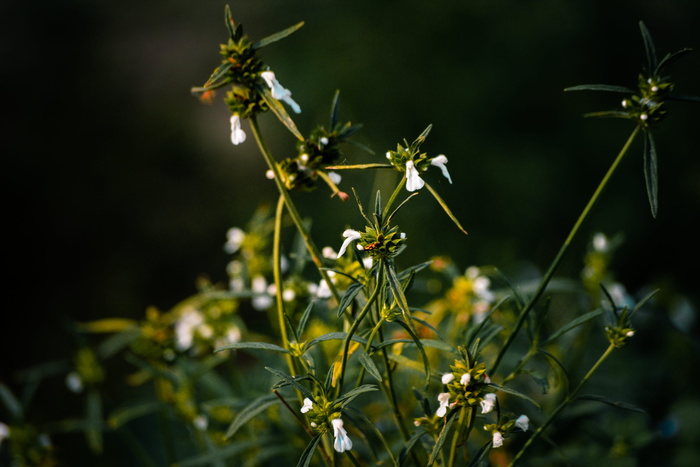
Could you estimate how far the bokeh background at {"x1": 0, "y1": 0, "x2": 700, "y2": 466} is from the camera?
220cm

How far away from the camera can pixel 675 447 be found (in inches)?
49.6

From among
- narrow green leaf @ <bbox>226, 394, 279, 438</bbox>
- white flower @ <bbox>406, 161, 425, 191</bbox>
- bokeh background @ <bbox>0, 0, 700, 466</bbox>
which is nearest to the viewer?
white flower @ <bbox>406, 161, 425, 191</bbox>

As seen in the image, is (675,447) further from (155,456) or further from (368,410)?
(155,456)

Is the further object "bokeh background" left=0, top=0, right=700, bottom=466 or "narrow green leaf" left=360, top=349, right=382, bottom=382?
"bokeh background" left=0, top=0, right=700, bottom=466

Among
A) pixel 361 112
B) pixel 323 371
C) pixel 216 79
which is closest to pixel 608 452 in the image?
pixel 323 371

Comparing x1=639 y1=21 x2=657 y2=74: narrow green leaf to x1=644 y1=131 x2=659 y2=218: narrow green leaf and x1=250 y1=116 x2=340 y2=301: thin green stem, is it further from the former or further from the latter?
x1=250 y1=116 x2=340 y2=301: thin green stem

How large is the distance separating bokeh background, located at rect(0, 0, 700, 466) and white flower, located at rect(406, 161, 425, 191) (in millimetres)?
1111

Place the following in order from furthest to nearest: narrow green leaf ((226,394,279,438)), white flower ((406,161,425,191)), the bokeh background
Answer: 1. the bokeh background
2. narrow green leaf ((226,394,279,438))
3. white flower ((406,161,425,191))

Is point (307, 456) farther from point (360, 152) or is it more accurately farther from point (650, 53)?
point (360, 152)

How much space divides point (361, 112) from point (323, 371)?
5.19ft

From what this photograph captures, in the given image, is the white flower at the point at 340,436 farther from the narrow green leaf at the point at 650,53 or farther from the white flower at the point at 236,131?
the narrow green leaf at the point at 650,53

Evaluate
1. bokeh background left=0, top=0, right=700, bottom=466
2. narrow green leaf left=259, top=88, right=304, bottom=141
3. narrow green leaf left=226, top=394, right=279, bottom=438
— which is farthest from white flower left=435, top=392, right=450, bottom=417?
bokeh background left=0, top=0, right=700, bottom=466

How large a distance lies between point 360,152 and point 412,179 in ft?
5.14

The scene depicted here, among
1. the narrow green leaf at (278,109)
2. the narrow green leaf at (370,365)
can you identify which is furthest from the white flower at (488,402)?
the narrow green leaf at (278,109)
